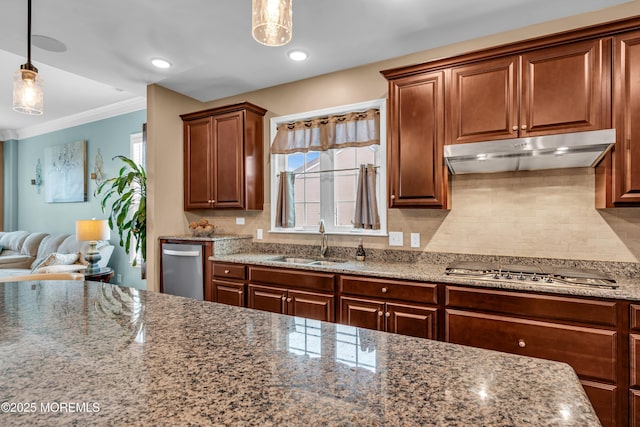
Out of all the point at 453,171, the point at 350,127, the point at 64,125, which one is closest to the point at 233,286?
the point at 350,127

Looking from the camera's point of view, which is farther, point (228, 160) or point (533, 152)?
point (228, 160)

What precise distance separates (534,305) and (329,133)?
85.4 inches

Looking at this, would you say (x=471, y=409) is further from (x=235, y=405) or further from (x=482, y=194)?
(x=482, y=194)

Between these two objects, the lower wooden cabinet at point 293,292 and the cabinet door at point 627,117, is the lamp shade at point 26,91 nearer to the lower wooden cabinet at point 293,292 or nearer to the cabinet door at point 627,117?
the lower wooden cabinet at point 293,292

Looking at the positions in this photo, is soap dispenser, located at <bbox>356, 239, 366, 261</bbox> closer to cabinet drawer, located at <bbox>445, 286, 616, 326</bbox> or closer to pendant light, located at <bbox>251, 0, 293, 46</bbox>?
cabinet drawer, located at <bbox>445, 286, 616, 326</bbox>

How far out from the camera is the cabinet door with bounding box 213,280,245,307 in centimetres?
306

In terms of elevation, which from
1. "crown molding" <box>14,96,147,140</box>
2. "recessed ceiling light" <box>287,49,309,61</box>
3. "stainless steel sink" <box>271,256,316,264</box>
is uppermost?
"crown molding" <box>14,96,147,140</box>

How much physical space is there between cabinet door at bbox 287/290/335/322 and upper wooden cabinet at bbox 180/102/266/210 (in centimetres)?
120

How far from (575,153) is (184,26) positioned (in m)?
2.79

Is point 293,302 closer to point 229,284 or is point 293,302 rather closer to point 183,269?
point 229,284

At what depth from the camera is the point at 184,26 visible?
98.8 inches

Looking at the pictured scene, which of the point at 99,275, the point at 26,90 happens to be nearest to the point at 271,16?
the point at 26,90

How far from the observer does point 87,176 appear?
5543mm

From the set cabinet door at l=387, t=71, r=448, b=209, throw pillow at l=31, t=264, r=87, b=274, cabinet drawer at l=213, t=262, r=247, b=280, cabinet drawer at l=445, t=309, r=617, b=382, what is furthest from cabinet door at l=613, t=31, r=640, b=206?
throw pillow at l=31, t=264, r=87, b=274
